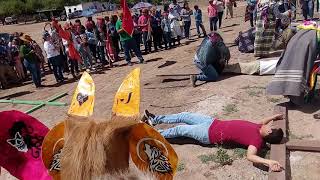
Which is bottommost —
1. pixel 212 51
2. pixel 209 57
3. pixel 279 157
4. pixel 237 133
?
pixel 279 157

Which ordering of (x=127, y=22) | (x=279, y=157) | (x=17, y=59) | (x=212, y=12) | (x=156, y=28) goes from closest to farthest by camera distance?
(x=279, y=157)
(x=127, y=22)
(x=17, y=59)
(x=156, y=28)
(x=212, y=12)

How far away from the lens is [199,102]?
22.5ft

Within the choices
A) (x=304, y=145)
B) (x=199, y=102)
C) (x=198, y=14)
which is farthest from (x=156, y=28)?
(x=304, y=145)

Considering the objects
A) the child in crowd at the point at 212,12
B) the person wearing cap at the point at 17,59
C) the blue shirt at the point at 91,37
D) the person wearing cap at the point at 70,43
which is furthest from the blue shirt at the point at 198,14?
the person wearing cap at the point at 17,59

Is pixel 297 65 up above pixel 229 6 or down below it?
below

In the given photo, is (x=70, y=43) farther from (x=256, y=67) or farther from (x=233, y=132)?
(x=233, y=132)

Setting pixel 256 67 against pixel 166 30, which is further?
pixel 166 30

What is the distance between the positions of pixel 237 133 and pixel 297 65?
1.61m

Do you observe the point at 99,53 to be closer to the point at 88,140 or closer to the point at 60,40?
the point at 60,40

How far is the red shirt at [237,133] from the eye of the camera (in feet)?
15.1

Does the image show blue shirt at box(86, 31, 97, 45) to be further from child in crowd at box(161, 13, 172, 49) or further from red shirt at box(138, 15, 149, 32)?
child in crowd at box(161, 13, 172, 49)

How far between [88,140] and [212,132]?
3.78 m

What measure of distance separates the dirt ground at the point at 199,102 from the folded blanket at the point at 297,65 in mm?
350

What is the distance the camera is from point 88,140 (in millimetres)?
1305
